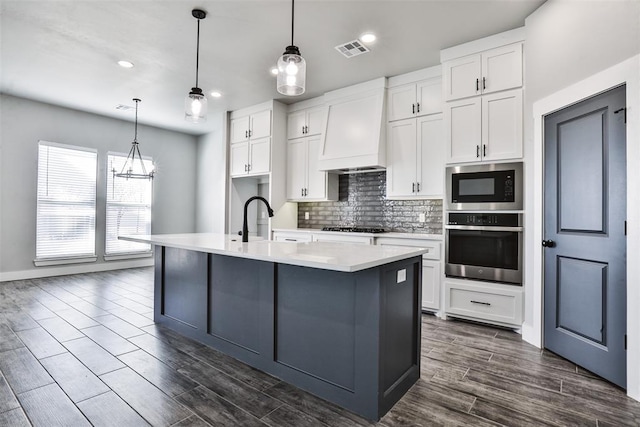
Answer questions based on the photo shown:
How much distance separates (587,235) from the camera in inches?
98.3

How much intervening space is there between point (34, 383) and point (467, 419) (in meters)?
2.68

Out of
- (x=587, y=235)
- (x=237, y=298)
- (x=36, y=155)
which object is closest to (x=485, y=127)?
(x=587, y=235)

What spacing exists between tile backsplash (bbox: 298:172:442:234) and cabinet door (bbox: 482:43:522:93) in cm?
145

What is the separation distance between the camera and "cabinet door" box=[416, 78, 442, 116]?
157 inches

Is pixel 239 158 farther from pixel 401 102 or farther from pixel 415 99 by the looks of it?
pixel 415 99

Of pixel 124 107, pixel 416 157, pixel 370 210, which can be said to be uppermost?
pixel 124 107

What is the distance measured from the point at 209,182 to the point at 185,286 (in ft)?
15.2

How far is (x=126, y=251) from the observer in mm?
6535

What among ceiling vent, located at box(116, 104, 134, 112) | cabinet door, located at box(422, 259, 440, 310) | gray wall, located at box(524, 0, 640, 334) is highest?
ceiling vent, located at box(116, 104, 134, 112)

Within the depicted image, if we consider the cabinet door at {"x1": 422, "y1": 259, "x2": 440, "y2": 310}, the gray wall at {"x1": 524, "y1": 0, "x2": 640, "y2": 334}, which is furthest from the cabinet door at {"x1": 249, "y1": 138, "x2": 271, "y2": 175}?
the gray wall at {"x1": 524, "y1": 0, "x2": 640, "y2": 334}

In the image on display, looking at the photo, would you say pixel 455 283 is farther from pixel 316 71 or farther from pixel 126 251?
pixel 126 251

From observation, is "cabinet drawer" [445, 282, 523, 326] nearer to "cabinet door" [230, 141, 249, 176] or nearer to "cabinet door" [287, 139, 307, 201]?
"cabinet door" [287, 139, 307, 201]

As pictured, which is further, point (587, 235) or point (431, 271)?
point (431, 271)

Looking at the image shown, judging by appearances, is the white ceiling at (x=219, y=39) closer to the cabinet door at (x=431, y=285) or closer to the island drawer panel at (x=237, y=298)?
the island drawer panel at (x=237, y=298)
